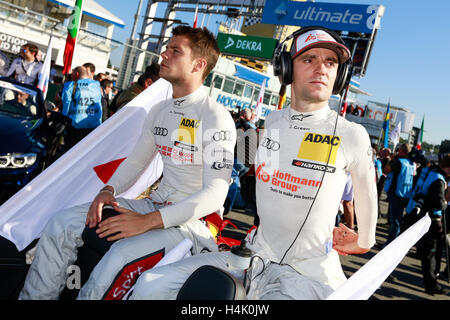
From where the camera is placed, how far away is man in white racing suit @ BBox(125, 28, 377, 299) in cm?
168

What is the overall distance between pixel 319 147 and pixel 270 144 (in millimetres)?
279

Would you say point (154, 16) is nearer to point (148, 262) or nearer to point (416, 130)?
point (148, 262)

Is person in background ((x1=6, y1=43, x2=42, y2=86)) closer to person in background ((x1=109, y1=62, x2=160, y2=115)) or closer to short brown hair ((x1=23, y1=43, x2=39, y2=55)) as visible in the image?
short brown hair ((x1=23, y1=43, x2=39, y2=55))

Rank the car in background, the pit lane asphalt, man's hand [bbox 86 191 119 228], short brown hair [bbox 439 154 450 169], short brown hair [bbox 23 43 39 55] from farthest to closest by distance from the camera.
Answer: short brown hair [bbox 23 43 39 55] → short brown hair [bbox 439 154 450 169] → the pit lane asphalt → the car in background → man's hand [bbox 86 191 119 228]

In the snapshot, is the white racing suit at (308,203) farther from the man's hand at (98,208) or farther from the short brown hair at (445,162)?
the short brown hair at (445,162)

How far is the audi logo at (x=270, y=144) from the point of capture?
6.44ft

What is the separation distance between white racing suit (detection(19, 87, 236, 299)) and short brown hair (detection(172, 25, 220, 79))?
→ 0.81ft

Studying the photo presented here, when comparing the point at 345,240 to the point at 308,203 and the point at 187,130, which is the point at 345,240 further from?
the point at 187,130

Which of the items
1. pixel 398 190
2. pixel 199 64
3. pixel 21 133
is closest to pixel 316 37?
pixel 199 64

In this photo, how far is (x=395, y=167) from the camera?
7180mm

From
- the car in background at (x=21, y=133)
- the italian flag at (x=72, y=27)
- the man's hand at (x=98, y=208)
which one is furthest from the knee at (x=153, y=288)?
the italian flag at (x=72, y=27)

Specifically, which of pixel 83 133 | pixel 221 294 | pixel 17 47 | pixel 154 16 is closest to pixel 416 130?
pixel 154 16

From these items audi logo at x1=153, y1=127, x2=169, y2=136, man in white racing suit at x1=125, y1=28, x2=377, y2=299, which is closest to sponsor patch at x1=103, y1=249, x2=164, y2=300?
man in white racing suit at x1=125, y1=28, x2=377, y2=299

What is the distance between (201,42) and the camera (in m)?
2.58
